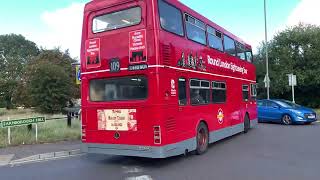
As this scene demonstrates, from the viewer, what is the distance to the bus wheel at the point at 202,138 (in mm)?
11102

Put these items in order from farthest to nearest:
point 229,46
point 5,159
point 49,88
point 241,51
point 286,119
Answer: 1. point 49,88
2. point 286,119
3. point 241,51
4. point 229,46
5. point 5,159

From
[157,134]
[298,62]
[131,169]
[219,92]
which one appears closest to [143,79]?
[157,134]

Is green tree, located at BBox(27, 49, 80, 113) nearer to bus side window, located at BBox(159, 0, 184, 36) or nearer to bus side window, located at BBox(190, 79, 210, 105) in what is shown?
bus side window, located at BBox(190, 79, 210, 105)

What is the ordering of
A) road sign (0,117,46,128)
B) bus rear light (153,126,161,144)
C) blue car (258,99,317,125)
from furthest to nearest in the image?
blue car (258,99,317,125) → road sign (0,117,46,128) → bus rear light (153,126,161,144)

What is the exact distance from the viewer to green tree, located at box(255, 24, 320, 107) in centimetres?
3425

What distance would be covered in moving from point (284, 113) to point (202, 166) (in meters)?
12.6

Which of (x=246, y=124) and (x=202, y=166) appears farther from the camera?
(x=246, y=124)

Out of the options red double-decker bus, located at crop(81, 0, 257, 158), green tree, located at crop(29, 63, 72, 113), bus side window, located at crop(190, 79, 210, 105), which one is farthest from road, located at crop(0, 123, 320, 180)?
green tree, located at crop(29, 63, 72, 113)

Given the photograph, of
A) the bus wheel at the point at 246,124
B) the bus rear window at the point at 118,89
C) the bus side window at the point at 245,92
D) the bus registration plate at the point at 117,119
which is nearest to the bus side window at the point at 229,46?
the bus side window at the point at 245,92

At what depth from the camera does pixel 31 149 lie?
12461mm

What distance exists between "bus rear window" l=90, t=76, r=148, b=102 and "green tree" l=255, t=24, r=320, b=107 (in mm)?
27758

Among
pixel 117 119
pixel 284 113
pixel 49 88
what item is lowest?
pixel 284 113

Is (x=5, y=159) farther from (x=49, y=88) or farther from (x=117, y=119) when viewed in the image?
(x=49, y=88)

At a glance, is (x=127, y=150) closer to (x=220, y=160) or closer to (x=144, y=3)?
(x=220, y=160)
